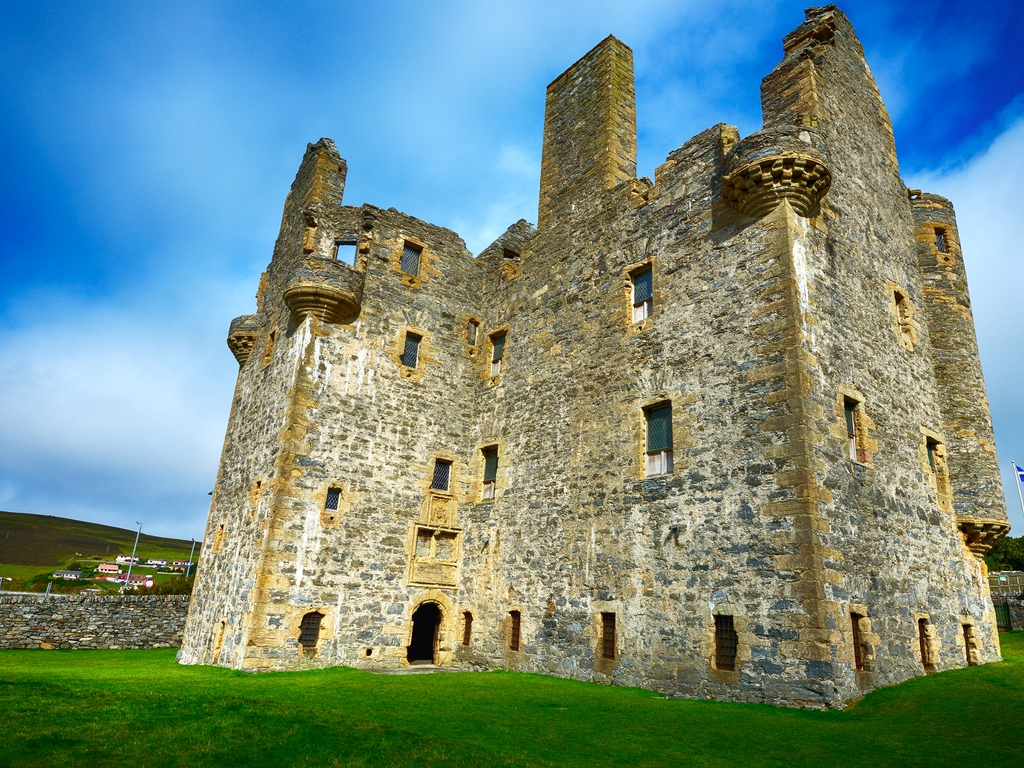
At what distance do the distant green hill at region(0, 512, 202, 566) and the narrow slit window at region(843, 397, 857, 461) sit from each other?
6984 cm

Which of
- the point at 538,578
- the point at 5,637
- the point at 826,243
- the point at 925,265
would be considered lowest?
the point at 5,637

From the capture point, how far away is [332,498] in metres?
16.0

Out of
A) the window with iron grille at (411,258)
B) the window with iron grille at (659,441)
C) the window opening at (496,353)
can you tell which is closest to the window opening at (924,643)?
the window with iron grille at (659,441)

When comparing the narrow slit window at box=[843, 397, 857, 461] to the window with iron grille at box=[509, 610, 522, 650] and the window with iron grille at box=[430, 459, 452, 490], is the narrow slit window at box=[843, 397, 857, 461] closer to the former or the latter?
the window with iron grille at box=[509, 610, 522, 650]

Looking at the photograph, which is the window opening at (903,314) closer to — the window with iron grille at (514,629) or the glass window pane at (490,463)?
the glass window pane at (490,463)

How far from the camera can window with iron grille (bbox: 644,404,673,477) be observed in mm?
13141

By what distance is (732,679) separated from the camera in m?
10.7

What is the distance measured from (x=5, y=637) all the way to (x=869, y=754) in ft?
72.0

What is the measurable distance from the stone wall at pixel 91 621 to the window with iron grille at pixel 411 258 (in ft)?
45.2

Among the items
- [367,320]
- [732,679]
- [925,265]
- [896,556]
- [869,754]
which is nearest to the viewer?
[869,754]

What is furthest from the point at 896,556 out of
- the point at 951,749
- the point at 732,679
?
the point at 951,749

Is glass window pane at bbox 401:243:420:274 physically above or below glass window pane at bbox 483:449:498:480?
above

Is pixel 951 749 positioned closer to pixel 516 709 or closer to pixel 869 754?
pixel 869 754

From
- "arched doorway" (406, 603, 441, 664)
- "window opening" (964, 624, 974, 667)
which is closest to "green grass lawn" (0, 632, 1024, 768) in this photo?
"window opening" (964, 624, 974, 667)
